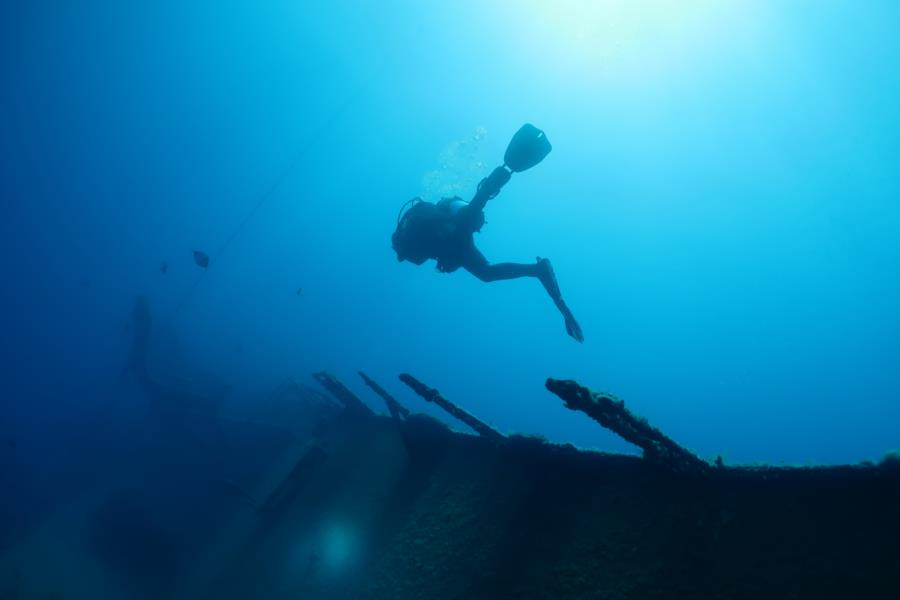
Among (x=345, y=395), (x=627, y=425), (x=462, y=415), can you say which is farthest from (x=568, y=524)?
(x=345, y=395)

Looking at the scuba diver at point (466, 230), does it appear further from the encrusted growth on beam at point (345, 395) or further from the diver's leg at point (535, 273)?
the encrusted growth on beam at point (345, 395)

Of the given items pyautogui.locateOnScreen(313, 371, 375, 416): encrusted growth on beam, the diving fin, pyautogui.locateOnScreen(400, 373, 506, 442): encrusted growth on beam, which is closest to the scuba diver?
the diving fin

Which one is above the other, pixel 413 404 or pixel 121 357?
pixel 413 404

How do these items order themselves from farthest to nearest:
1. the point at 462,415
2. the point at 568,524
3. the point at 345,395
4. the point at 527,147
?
the point at 345,395 → the point at 527,147 → the point at 462,415 → the point at 568,524

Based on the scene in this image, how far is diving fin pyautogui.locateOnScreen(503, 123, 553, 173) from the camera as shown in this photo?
5.23 metres

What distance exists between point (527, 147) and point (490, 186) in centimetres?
63

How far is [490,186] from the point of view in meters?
5.55

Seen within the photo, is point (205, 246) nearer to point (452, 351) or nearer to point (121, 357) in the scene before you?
point (452, 351)

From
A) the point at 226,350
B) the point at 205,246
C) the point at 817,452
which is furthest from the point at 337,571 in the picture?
the point at 205,246

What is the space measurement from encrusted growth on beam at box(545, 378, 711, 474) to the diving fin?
12.1 feet

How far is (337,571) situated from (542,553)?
2894mm

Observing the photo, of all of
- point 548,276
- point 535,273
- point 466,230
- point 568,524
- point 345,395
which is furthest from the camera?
point 345,395

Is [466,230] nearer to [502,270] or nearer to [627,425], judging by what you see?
[502,270]

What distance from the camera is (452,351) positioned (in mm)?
118625
